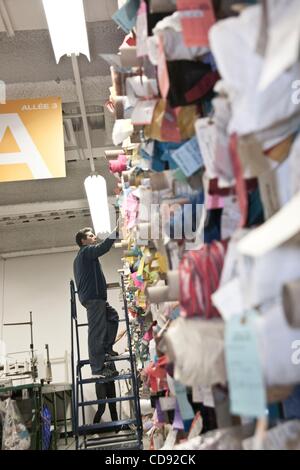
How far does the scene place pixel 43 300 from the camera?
870 cm

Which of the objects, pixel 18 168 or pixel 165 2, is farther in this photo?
pixel 18 168

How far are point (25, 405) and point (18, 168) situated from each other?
183 inches

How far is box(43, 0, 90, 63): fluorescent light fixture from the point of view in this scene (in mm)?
2451

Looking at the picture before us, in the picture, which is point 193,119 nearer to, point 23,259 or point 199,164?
point 199,164

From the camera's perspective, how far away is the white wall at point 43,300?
332 inches

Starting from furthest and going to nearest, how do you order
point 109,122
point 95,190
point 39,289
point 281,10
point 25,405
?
1. point 39,289
2. point 25,405
3. point 109,122
4. point 95,190
5. point 281,10

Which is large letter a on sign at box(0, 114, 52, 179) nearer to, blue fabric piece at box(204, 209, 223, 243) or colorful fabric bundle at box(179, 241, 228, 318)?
blue fabric piece at box(204, 209, 223, 243)

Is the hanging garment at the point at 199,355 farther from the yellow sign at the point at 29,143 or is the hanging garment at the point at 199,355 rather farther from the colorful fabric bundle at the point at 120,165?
the yellow sign at the point at 29,143

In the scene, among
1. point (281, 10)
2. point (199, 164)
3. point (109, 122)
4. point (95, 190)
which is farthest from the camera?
point (109, 122)

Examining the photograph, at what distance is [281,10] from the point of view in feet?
2.31

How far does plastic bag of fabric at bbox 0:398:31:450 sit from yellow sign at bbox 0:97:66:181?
3.28 metres

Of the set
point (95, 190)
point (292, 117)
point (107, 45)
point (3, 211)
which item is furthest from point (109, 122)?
point (292, 117)

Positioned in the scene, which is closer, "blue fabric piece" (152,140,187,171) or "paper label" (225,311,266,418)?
"paper label" (225,311,266,418)

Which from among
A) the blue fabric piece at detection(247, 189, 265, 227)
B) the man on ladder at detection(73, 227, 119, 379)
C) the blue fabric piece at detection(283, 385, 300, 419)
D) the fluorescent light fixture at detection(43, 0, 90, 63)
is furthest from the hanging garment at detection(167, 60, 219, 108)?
the man on ladder at detection(73, 227, 119, 379)
